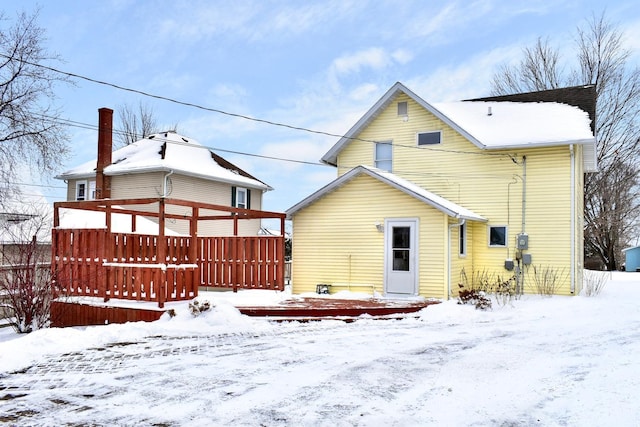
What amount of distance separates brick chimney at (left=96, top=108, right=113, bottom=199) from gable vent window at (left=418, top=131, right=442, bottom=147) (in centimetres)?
1359

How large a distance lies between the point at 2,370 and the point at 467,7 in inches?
545

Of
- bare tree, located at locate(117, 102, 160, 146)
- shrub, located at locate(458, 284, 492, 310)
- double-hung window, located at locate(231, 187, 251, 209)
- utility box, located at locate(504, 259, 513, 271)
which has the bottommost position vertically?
shrub, located at locate(458, 284, 492, 310)

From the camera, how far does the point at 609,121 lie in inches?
1209

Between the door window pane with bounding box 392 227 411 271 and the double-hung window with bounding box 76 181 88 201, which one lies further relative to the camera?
the double-hung window with bounding box 76 181 88 201

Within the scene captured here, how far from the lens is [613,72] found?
31.0 metres

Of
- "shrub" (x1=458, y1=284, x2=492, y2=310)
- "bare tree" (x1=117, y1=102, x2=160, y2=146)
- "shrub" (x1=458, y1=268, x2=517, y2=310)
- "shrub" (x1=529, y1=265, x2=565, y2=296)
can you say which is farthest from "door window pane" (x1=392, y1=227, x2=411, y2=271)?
"bare tree" (x1=117, y1=102, x2=160, y2=146)

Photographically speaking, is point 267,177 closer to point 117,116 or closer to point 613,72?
point 117,116

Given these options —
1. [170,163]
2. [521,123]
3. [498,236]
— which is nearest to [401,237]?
[498,236]

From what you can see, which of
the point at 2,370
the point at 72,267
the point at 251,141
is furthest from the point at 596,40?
the point at 2,370

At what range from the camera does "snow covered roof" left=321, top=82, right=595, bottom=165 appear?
615 inches

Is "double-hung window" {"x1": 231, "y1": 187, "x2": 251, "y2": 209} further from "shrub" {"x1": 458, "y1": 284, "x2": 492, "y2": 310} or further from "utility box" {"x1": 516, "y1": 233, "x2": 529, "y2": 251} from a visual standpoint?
"shrub" {"x1": 458, "y1": 284, "x2": 492, "y2": 310}

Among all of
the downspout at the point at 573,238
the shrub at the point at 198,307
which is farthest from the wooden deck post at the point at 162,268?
the downspout at the point at 573,238

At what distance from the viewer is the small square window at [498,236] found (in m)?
16.2

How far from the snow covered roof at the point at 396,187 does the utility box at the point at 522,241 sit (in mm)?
1130
